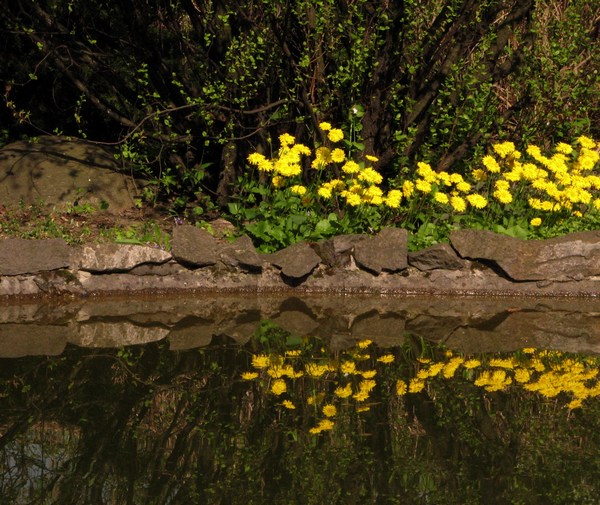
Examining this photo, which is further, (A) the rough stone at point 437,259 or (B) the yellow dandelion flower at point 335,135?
(B) the yellow dandelion flower at point 335,135

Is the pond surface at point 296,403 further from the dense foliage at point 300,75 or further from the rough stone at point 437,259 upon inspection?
the dense foliage at point 300,75

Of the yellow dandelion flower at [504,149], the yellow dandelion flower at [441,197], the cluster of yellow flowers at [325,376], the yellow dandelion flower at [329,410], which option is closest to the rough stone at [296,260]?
the yellow dandelion flower at [441,197]

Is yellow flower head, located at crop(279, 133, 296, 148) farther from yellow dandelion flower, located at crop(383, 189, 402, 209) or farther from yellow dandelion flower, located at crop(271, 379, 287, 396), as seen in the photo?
yellow dandelion flower, located at crop(271, 379, 287, 396)

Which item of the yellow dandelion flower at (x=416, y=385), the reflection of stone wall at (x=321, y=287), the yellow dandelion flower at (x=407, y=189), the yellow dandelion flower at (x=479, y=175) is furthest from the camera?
the yellow dandelion flower at (x=479, y=175)

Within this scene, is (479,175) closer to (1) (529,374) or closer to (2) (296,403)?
(1) (529,374)

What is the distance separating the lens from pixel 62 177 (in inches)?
344

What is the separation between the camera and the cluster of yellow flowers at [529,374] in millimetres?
5609

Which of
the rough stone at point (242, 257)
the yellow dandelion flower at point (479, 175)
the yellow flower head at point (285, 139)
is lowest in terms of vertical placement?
the rough stone at point (242, 257)

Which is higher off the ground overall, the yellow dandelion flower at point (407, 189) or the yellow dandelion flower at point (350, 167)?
the yellow dandelion flower at point (350, 167)

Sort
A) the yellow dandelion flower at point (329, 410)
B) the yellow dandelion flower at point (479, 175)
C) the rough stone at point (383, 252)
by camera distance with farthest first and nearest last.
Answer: the yellow dandelion flower at point (479, 175), the rough stone at point (383, 252), the yellow dandelion flower at point (329, 410)

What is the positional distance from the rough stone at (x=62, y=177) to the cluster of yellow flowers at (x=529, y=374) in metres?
3.64

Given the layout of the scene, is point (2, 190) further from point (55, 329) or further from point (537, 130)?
→ point (537, 130)

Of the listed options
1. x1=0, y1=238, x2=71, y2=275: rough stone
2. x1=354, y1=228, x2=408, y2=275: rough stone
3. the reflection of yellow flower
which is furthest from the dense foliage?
the reflection of yellow flower

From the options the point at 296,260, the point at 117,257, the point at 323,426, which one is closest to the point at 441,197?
the point at 296,260
